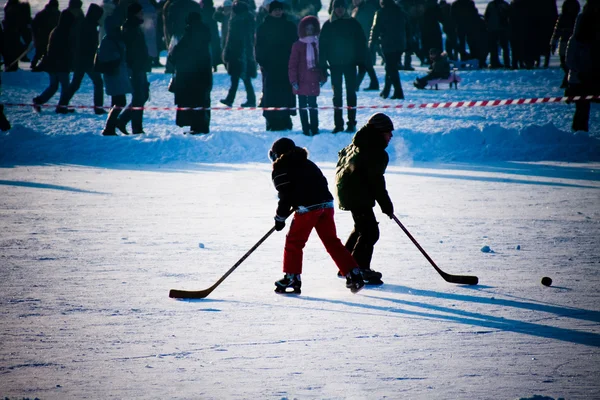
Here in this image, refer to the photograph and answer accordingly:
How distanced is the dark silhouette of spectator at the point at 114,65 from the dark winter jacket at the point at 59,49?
7.28 ft

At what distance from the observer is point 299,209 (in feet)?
17.9

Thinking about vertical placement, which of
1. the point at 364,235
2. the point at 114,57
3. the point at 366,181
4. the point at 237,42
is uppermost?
the point at 237,42

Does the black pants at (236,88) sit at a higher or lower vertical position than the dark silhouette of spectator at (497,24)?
lower

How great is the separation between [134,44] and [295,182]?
8.03 metres

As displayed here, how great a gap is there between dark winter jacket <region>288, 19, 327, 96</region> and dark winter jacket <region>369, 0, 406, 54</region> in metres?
3.37

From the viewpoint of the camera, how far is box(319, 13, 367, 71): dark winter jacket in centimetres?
1254

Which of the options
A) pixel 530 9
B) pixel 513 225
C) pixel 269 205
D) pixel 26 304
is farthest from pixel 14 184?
pixel 530 9

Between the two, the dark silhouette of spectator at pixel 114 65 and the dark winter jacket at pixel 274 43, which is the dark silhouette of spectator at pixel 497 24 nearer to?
the dark winter jacket at pixel 274 43

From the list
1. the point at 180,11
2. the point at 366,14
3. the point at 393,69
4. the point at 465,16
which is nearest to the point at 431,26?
the point at 465,16

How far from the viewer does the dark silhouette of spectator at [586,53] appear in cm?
1209

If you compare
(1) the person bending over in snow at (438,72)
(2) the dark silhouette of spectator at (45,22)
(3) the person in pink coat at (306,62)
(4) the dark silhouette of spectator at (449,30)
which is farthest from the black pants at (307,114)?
(4) the dark silhouette of spectator at (449,30)

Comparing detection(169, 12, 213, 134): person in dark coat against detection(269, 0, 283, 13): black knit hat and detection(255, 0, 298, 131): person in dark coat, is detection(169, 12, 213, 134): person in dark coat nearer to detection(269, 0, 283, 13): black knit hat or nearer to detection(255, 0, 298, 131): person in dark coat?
detection(255, 0, 298, 131): person in dark coat

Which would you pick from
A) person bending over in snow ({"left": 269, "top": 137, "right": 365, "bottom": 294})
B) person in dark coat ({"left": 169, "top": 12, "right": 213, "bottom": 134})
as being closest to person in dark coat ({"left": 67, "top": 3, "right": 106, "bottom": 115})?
person in dark coat ({"left": 169, "top": 12, "right": 213, "bottom": 134})

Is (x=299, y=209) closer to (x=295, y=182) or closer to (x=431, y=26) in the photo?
(x=295, y=182)
